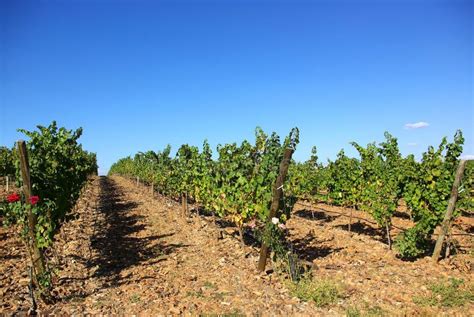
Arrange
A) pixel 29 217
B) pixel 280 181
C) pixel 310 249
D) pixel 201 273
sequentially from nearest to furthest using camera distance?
pixel 29 217 → pixel 280 181 → pixel 201 273 → pixel 310 249

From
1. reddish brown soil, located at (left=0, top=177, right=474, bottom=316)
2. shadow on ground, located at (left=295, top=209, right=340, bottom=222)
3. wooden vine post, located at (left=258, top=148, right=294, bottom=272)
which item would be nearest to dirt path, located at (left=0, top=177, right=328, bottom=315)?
reddish brown soil, located at (left=0, top=177, right=474, bottom=316)

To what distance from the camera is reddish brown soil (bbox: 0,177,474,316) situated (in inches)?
254

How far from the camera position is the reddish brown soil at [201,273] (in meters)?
6.45

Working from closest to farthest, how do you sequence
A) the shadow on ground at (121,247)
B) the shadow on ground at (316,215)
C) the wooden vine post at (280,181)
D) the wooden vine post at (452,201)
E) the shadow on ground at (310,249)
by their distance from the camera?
the wooden vine post at (280,181)
the wooden vine post at (452,201)
the shadow on ground at (121,247)
the shadow on ground at (310,249)
the shadow on ground at (316,215)

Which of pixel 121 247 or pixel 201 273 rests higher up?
pixel 121 247

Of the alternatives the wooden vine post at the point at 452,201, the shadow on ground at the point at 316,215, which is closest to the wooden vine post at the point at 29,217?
the wooden vine post at the point at 452,201

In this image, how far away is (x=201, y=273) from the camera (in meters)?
8.57


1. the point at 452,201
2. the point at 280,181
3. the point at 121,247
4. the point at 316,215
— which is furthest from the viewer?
the point at 316,215

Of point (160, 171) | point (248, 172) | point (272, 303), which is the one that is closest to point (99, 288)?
point (272, 303)

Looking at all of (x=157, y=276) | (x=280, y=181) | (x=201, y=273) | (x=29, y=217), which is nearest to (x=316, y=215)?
(x=201, y=273)

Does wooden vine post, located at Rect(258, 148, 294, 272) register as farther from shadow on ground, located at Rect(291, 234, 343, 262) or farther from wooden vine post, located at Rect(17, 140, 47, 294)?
wooden vine post, located at Rect(17, 140, 47, 294)

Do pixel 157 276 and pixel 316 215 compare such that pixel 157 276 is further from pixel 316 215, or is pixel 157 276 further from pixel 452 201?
pixel 316 215

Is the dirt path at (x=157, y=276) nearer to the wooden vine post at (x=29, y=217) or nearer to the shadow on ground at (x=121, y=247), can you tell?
the shadow on ground at (x=121, y=247)

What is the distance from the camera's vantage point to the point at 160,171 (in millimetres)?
23516
